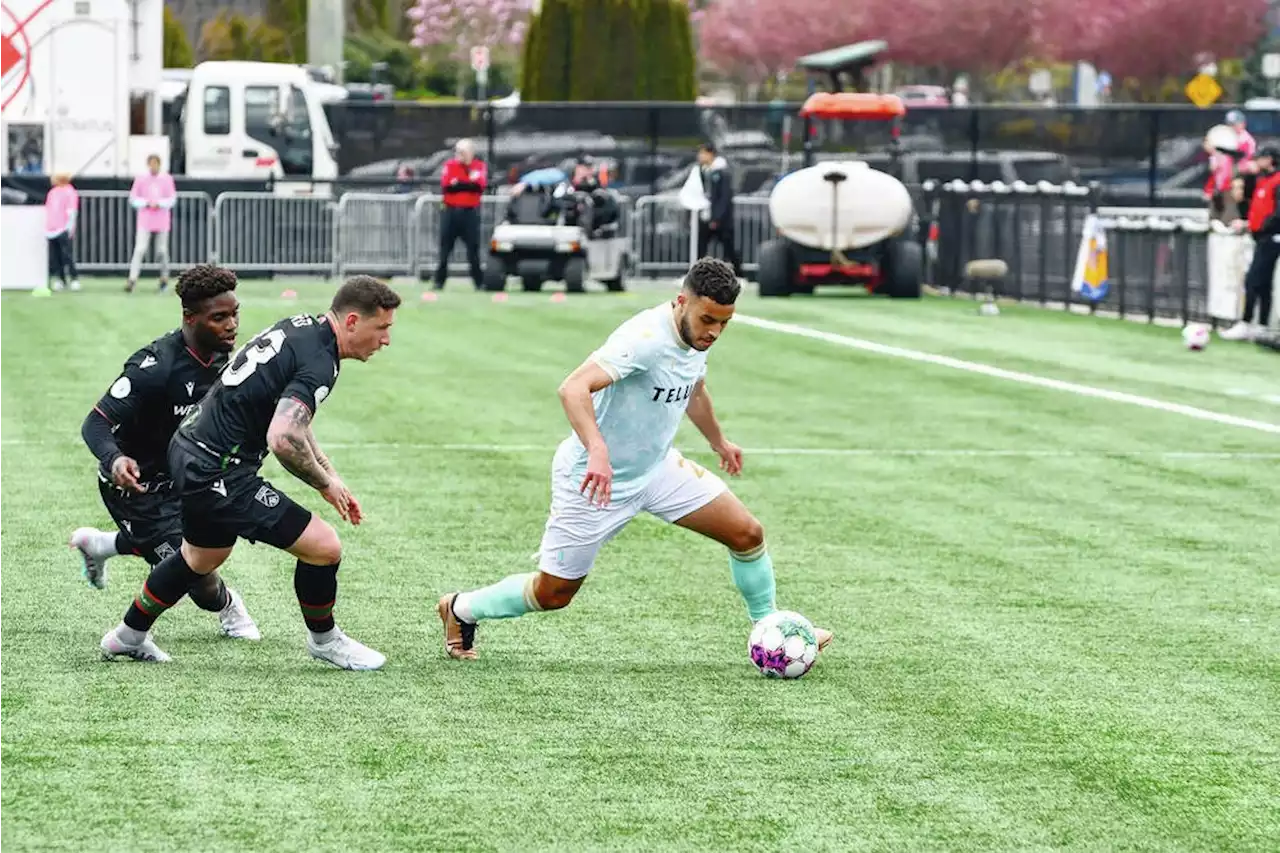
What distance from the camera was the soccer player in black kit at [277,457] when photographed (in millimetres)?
8125

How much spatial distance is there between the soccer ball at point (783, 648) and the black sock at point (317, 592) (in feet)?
4.84

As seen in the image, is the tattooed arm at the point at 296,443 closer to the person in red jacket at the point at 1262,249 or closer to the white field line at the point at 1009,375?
the white field line at the point at 1009,375

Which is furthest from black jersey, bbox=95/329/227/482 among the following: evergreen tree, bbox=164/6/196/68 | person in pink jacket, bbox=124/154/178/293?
evergreen tree, bbox=164/6/196/68

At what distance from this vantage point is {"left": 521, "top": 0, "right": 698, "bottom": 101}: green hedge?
5181cm

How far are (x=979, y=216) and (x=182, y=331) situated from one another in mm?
24671

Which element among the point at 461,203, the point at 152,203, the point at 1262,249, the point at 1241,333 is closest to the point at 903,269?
the point at 461,203

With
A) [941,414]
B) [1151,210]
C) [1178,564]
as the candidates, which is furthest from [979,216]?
[1178,564]

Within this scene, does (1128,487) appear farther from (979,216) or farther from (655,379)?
(979,216)

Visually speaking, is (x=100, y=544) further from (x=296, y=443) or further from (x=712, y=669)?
(x=712, y=669)

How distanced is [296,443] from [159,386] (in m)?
1.06

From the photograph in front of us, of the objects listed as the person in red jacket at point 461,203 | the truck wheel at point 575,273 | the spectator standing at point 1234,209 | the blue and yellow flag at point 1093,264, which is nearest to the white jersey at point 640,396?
the spectator standing at point 1234,209

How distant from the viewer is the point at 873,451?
1609 cm

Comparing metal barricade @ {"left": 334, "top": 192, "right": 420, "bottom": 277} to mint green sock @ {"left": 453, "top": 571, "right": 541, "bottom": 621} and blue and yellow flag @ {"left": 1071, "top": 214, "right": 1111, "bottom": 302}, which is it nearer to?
blue and yellow flag @ {"left": 1071, "top": 214, "right": 1111, "bottom": 302}

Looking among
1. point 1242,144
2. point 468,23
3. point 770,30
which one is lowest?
point 1242,144
